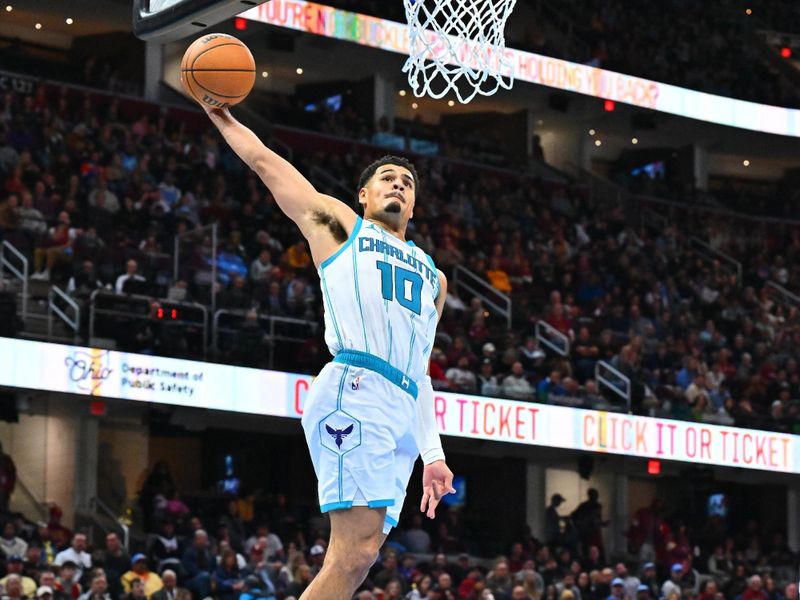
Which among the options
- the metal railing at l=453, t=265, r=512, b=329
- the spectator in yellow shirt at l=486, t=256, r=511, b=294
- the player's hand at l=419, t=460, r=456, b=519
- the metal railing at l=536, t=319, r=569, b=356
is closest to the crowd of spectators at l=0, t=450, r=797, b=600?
the metal railing at l=536, t=319, r=569, b=356

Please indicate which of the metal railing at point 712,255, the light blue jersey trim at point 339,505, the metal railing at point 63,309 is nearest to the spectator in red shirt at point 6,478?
the metal railing at point 63,309

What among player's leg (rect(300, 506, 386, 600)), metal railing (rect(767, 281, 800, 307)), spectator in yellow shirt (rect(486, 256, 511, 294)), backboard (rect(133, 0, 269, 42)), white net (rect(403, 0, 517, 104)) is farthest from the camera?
metal railing (rect(767, 281, 800, 307))

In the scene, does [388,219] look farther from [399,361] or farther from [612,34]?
[612,34]

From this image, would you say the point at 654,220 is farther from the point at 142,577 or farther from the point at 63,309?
the point at 142,577

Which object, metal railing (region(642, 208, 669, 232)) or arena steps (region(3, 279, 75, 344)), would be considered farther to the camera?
metal railing (region(642, 208, 669, 232))

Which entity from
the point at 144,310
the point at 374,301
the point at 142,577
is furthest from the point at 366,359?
the point at 144,310

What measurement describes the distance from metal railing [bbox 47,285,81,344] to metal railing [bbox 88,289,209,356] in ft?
0.56

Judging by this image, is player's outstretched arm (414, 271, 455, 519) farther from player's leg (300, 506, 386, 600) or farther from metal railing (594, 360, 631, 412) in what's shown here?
metal railing (594, 360, 631, 412)

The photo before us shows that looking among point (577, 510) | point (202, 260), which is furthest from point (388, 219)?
point (577, 510)

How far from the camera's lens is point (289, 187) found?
6613 mm

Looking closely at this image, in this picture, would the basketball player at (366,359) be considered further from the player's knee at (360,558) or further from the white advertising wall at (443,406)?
the white advertising wall at (443,406)

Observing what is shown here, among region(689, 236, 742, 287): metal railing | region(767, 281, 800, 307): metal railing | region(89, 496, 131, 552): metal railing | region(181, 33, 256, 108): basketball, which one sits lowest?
region(89, 496, 131, 552): metal railing

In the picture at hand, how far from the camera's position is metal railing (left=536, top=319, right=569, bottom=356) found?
81.4ft

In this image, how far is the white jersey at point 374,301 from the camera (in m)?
6.59
